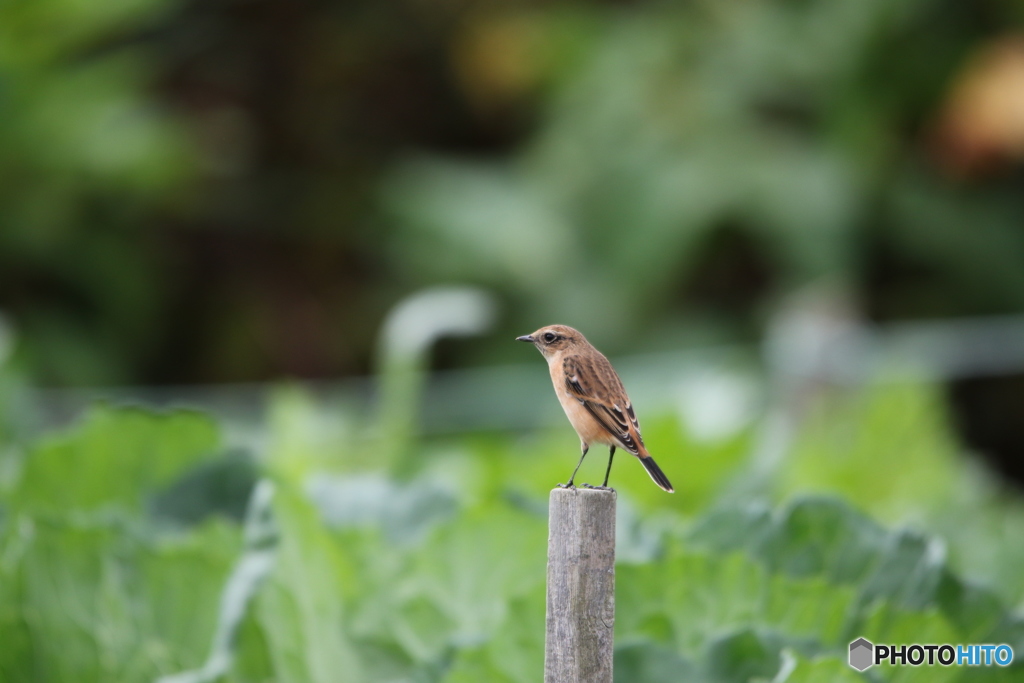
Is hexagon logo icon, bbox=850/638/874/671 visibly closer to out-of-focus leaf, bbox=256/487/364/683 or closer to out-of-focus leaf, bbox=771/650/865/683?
out-of-focus leaf, bbox=771/650/865/683

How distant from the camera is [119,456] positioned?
134 cm

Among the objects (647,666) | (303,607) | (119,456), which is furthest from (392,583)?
(119,456)

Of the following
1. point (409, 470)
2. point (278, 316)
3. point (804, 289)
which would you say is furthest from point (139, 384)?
point (409, 470)

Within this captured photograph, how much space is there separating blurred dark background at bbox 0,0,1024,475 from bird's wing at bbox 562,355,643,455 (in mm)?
3449

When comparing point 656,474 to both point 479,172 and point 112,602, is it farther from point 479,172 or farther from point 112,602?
point 479,172

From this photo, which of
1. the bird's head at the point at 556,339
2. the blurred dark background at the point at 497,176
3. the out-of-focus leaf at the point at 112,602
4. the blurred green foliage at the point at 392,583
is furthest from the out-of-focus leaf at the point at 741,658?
the blurred dark background at the point at 497,176

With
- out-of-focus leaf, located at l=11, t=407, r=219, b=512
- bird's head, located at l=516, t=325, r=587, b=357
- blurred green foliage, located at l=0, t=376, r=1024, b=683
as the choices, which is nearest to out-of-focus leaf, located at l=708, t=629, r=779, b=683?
blurred green foliage, located at l=0, t=376, r=1024, b=683

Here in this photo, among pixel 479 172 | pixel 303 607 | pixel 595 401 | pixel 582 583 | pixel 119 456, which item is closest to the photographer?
pixel 582 583

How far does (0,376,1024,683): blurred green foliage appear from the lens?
98 centimetres

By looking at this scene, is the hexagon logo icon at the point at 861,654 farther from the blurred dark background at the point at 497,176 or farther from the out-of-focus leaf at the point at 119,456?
the blurred dark background at the point at 497,176

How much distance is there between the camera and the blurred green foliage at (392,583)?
3.21 ft

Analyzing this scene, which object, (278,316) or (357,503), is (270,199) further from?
(357,503)
